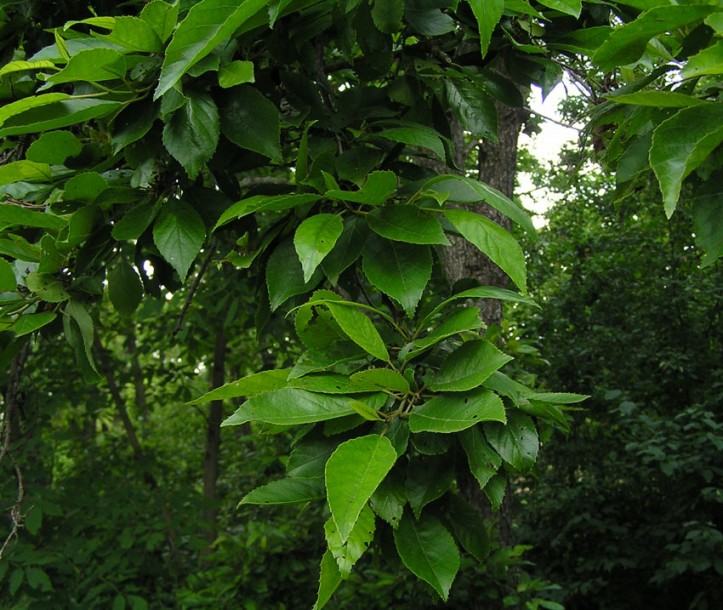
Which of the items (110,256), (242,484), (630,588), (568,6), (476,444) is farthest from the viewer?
(242,484)

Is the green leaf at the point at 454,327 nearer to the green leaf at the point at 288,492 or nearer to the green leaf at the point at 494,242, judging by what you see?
the green leaf at the point at 494,242

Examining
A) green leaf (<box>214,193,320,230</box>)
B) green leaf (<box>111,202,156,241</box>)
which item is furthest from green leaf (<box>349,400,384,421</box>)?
green leaf (<box>111,202,156,241</box>)

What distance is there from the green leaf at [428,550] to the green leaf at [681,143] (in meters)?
0.52

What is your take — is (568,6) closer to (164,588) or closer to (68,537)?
(68,537)

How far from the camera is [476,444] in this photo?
40.7 inches

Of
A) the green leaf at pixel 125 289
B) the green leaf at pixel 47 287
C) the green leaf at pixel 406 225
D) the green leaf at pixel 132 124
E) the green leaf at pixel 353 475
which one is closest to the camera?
the green leaf at pixel 353 475

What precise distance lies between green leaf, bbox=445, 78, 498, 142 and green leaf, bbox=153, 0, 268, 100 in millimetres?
564

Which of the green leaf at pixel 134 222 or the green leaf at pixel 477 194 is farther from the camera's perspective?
the green leaf at pixel 134 222

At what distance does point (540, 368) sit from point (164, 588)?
390 centimetres

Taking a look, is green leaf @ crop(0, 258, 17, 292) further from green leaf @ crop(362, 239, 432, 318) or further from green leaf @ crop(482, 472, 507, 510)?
green leaf @ crop(482, 472, 507, 510)

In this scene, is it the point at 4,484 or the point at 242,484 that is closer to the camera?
the point at 4,484

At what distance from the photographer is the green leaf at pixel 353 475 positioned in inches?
29.9

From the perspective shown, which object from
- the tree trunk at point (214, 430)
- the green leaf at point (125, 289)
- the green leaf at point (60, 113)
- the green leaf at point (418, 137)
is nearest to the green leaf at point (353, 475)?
the green leaf at point (418, 137)

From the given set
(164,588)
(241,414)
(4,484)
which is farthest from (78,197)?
(164,588)
